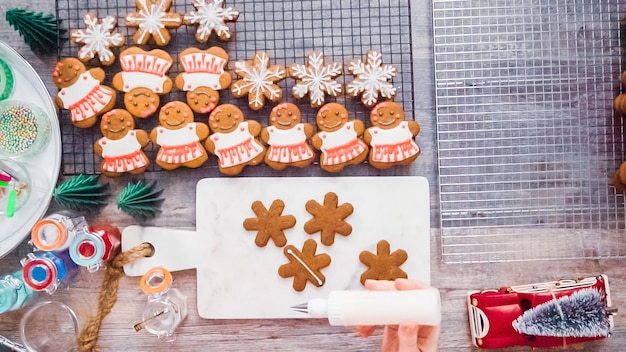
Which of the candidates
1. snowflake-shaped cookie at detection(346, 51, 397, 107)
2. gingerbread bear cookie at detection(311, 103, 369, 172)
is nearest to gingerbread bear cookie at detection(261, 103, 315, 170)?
gingerbread bear cookie at detection(311, 103, 369, 172)

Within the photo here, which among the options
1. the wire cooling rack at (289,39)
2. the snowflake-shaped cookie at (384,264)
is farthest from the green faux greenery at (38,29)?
the snowflake-shaped cookie at (384,264)

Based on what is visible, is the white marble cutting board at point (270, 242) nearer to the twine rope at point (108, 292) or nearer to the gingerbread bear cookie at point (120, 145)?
the twine rope at point (108, 292)

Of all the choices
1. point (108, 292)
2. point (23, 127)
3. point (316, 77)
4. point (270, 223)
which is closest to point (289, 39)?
point (316, 77)

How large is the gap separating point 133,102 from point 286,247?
1.77ft

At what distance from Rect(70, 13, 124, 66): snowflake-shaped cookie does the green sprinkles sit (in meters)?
0.20

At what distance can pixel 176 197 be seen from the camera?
1.70 m

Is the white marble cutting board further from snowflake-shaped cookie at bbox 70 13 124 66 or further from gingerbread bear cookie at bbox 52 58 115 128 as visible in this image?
snowflake-shaped cookie at bbox 70 13 124 66

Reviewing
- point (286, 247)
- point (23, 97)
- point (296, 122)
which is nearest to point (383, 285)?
point (286, 247)

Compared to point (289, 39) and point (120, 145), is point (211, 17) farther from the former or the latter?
point (120, 145)

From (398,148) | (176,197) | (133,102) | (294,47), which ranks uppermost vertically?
(294,47)

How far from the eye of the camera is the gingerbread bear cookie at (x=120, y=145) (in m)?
1.62

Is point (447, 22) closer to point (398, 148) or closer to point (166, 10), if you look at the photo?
point (398, 148)

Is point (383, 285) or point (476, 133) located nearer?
point (383, 285)

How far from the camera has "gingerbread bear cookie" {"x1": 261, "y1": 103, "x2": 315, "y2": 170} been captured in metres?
1.62
